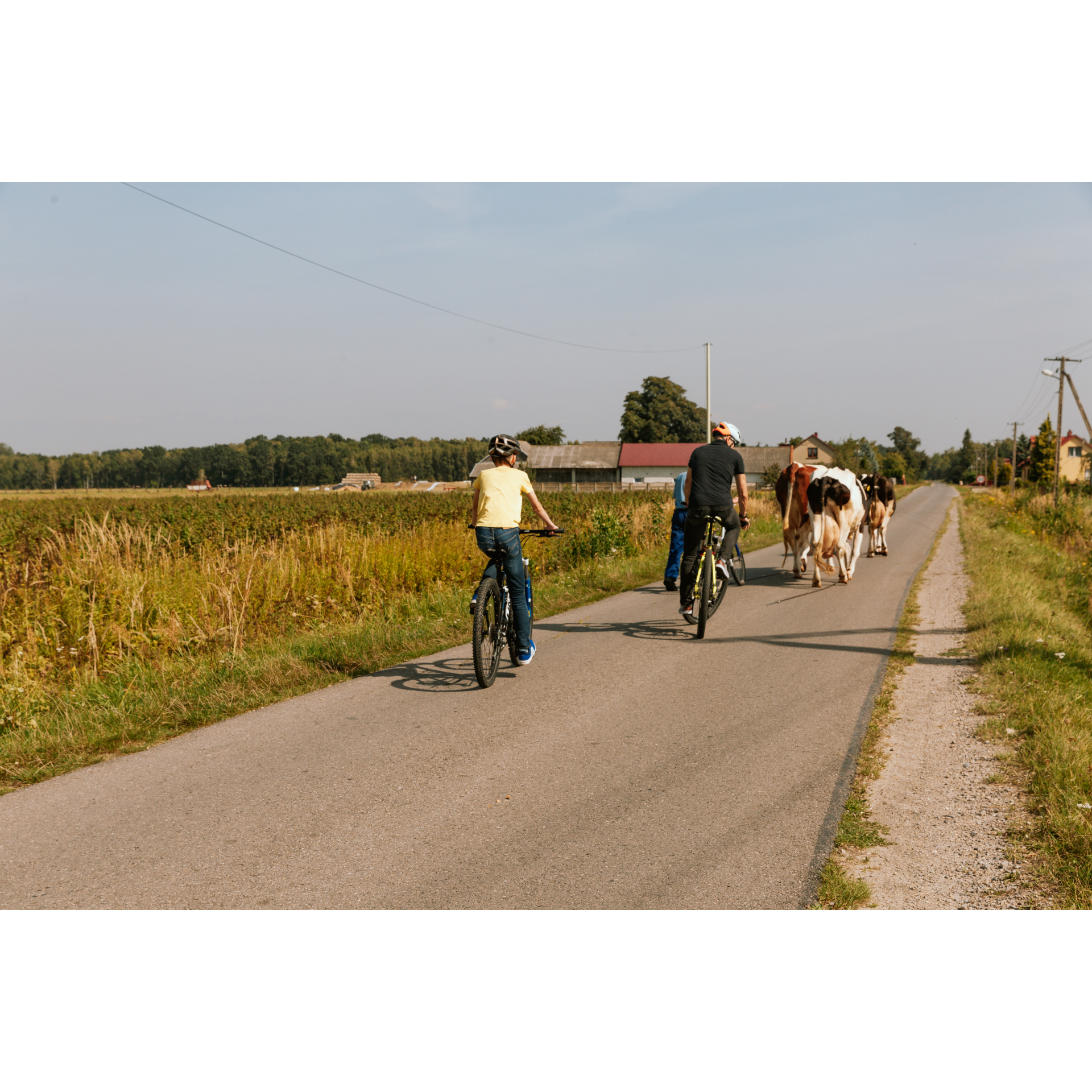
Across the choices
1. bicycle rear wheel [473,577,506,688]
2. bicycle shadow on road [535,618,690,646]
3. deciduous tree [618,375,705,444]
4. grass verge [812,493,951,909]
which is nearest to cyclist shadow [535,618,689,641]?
bicycle shadow on road [535,618,690,646]

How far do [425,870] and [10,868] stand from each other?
1877mm

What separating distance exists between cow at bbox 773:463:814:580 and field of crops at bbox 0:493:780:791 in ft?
8.61

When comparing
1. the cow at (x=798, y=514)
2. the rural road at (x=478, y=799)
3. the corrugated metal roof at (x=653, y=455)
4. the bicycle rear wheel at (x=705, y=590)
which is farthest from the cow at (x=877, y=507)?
the corrugated metal roof at (x=653, y=455)

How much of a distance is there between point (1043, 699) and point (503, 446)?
449 cm

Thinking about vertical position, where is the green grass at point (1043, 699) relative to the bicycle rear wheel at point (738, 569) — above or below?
below

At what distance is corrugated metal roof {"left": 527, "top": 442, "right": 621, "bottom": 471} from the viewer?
8338 cm

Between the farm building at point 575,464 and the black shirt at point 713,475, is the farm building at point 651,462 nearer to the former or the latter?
the farm building at point 575,464

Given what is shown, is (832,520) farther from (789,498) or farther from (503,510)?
(503,510)

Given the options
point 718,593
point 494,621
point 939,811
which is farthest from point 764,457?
point 939,811

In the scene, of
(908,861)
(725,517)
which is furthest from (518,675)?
(908,861)

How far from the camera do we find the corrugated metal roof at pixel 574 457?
8338 centimetres

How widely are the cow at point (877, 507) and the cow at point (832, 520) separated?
12.8 ft

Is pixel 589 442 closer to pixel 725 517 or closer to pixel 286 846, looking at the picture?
pixel 725 517

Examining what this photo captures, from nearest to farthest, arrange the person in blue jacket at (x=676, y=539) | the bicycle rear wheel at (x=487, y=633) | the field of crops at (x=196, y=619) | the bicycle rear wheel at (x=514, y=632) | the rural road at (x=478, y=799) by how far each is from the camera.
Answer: the rural road at (x=478, y=799), the field of crops at (x=196, y=619), the bicycle rear wheel at (x=487, y=633), the bicycle rear wheel at (x=514, y=632), the person in blue jacket at (x=676, y=539)
